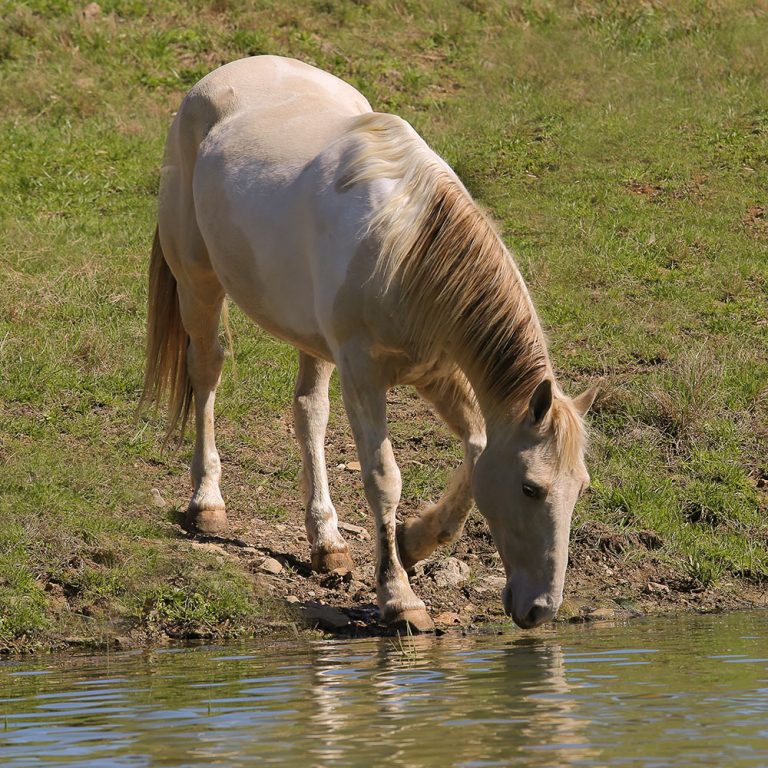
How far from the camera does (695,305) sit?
8648mm

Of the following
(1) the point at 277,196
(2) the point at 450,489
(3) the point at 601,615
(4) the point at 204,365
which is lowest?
(3) the point at 601,615

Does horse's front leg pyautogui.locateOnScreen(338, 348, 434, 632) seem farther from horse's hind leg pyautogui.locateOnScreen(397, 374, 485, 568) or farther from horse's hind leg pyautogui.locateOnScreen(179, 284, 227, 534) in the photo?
horse's hind leg pyautogui.locateOnScreen(179, 284, 227, 534)

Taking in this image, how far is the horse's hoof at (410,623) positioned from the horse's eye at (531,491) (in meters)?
0.73

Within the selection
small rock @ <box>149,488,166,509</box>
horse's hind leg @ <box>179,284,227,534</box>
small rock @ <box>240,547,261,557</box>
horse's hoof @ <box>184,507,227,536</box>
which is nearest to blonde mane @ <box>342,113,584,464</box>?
small rock @ <box>240,547,261,557</box>

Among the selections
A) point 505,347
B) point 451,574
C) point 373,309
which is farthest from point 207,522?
point 505,347

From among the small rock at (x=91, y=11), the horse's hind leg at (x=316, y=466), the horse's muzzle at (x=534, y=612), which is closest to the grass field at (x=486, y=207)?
the small rock at (x=91, y=11)

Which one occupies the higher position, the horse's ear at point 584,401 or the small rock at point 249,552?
the horse's ear at point 584,401

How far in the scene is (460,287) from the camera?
494cm

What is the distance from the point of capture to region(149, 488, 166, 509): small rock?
6.43 meters

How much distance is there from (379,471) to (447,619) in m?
0.65

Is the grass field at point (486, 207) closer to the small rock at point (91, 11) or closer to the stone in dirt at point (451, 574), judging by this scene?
the small rock at point (91, 11)

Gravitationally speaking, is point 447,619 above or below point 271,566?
below

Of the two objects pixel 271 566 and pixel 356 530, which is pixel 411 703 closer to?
pixel 271 566

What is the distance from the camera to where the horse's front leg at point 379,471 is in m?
5.21
